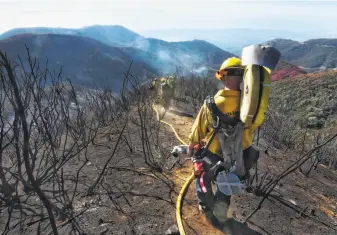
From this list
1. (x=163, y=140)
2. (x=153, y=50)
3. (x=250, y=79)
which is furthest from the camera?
(x=153, y=50)

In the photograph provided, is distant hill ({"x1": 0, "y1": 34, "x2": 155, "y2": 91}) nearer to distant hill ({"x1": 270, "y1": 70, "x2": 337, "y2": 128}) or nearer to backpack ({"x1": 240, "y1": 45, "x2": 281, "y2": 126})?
distant hill ({"x1": 270, "y1": 70, "x2": 337, "y2": 128})

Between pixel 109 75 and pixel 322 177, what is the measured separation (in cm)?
7777

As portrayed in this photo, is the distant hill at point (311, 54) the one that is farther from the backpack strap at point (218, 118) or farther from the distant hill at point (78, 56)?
the backpack strap at point (218, 118)

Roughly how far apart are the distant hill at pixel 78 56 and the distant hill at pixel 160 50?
17.3 feet

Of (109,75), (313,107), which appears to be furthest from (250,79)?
(109,75)

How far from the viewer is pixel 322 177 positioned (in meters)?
6.59

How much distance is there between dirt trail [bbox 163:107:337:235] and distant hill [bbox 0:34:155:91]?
71333 millimetres

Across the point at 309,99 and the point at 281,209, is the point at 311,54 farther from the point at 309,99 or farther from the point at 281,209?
the point at 281,209

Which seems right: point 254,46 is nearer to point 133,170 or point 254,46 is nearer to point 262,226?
point 262,226

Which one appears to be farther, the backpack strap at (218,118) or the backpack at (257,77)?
the backpack strap at (218,118)

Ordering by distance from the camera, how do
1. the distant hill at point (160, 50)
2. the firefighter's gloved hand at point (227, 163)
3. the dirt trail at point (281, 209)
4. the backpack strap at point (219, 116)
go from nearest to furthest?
1. the backpack strap at point (219, 116)
2. the firefighter's gloved hand at point (227, 163)
3. the dirt trail at point (281, 209)
4. the distant hill at point (160, 50)

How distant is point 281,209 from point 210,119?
1.82 m

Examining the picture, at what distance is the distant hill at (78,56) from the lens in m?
80.4

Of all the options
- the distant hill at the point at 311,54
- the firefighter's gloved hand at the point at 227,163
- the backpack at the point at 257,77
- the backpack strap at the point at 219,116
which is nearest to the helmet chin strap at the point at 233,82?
the backpack strap at the point at 219,116
